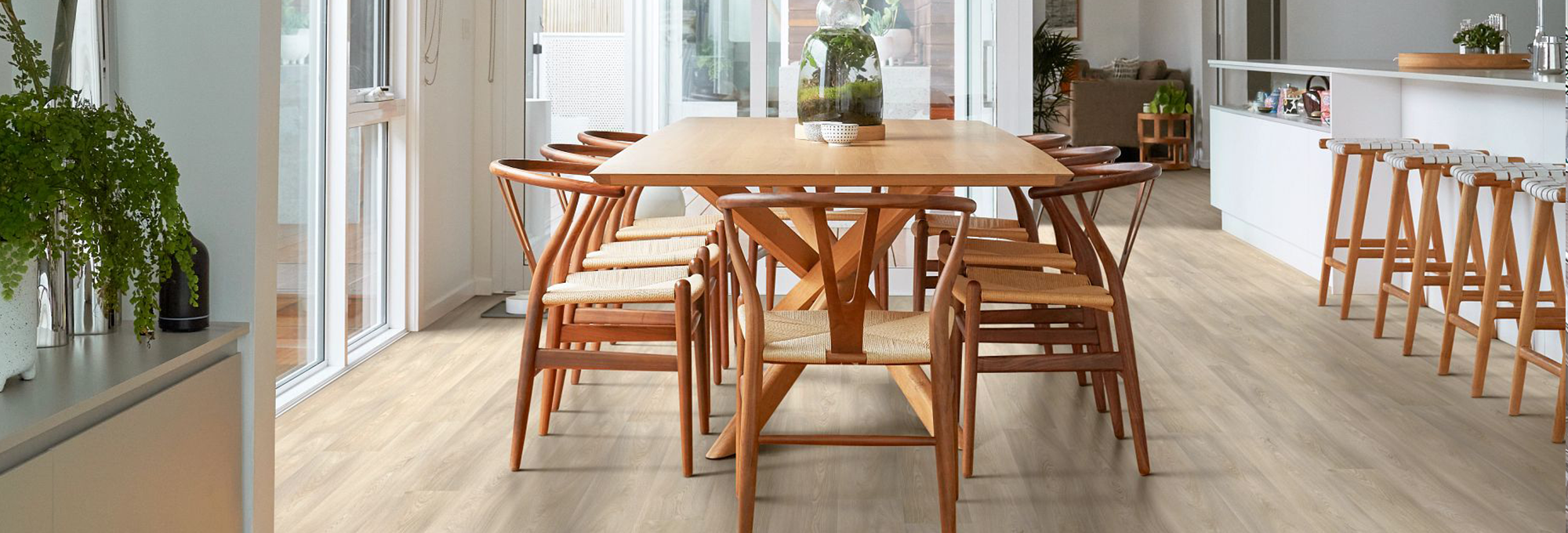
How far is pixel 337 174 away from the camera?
4164mm

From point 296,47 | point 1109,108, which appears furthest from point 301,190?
point 1109,108

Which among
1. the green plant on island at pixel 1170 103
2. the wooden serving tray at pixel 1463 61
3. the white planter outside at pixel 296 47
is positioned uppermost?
the green plant on island at pixel 1170 103

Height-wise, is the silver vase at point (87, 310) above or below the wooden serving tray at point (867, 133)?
below

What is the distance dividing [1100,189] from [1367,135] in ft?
A: 10.1

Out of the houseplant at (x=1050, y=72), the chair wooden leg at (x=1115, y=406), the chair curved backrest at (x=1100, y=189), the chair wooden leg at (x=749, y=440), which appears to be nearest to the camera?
the chair wooden leg at (x=749, y=440)

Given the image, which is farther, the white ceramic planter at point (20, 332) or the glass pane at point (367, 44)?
the glass pane at point (367, 44)

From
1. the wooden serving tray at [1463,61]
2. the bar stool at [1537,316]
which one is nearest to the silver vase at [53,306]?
the bar stool at [1537,316]

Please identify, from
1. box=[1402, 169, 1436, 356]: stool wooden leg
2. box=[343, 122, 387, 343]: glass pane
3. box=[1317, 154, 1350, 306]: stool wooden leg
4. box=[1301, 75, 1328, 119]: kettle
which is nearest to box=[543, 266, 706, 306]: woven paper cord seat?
box=[343, 122, 387, 343]: glass pane

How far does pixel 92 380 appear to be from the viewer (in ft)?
5.86

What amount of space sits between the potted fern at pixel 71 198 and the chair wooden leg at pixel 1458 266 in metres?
3.58

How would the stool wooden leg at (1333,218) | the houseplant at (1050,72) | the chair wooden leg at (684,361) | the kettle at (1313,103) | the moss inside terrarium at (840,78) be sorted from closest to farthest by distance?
the chair wooden leg at (684,361) < the moss inside terrarium at (840,78) < the stool wooden leg at (1333,218) < the kettle at (1313,103) < the houseplant at (1050,72)

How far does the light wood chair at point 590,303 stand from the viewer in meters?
3.05

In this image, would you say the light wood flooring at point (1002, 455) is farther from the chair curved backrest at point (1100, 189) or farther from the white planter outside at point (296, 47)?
the white planter outside at point (296, 47)

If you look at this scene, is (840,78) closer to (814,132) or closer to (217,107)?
(814,132)
